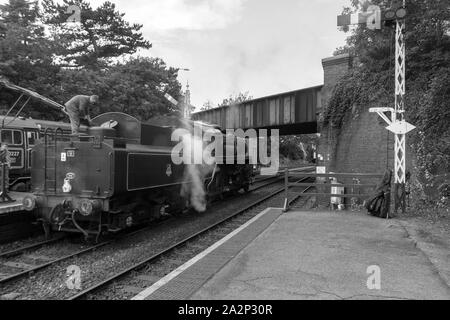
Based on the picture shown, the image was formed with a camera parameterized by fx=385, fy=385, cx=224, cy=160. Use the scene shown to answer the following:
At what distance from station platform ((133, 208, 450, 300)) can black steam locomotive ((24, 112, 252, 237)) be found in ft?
7.36

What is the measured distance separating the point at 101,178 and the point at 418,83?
10691 mm

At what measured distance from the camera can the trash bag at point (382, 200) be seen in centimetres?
862

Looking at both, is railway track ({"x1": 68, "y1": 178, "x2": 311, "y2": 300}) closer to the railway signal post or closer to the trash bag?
the trash bag

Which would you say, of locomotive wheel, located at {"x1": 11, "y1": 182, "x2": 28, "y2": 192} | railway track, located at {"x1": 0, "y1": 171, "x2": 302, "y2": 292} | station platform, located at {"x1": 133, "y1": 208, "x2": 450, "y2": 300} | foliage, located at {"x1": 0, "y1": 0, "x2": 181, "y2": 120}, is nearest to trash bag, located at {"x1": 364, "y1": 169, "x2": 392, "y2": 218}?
station platform, located at {"x1": 133, "y1": 208, "x2": 450, "y2": 300}

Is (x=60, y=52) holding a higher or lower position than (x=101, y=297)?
higher

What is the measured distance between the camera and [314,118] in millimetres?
20531

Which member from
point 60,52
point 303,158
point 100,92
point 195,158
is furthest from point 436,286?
point 303,158

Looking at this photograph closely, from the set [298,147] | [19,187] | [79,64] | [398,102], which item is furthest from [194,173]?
[298,147]

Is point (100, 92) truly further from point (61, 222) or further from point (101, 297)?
point (101, 297)

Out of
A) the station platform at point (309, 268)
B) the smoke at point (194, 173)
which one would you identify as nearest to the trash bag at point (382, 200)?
the station platform at point (309, 268)

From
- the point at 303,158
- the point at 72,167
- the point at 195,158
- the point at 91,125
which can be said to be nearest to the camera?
the point at 72,167

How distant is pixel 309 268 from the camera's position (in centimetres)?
514

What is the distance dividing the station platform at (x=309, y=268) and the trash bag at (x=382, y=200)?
0.87 metres

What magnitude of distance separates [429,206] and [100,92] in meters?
18.4
